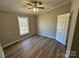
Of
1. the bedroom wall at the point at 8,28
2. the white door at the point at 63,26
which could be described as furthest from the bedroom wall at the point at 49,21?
the bedroom wall at the point at 8,28

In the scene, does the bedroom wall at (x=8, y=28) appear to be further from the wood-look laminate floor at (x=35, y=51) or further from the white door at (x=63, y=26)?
the white door at (x=63, y=26)

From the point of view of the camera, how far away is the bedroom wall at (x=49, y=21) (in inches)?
171

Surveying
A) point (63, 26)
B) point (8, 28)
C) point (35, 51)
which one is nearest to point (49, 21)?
point (63, 26)

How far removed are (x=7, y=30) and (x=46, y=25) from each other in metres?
3.30

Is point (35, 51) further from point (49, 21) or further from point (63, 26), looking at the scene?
point (49, 21)

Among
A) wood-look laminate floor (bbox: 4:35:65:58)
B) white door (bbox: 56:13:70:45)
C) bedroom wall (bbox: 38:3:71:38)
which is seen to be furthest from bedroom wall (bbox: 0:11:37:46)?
white door (bbox: 56:13:70:45)

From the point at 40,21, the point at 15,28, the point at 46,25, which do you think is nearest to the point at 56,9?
the point at 46,25

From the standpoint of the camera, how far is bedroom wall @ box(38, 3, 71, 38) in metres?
4.34

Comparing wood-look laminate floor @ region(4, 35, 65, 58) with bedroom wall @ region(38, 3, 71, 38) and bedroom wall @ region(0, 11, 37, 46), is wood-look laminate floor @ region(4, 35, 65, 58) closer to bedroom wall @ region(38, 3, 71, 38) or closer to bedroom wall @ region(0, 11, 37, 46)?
bedroom wall @ region(0, 11, 37, 46)

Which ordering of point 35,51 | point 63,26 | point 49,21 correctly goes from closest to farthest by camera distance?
point 35,51 < point 63,26 < point 49,21

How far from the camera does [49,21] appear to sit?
529cm

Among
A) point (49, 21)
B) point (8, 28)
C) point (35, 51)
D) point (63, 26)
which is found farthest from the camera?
point (49, 21)

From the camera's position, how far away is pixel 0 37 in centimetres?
339

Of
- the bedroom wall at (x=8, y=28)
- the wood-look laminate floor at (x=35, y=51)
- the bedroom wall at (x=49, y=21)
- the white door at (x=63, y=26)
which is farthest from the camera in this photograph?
the bedroom wall at (x=49, y=21)
